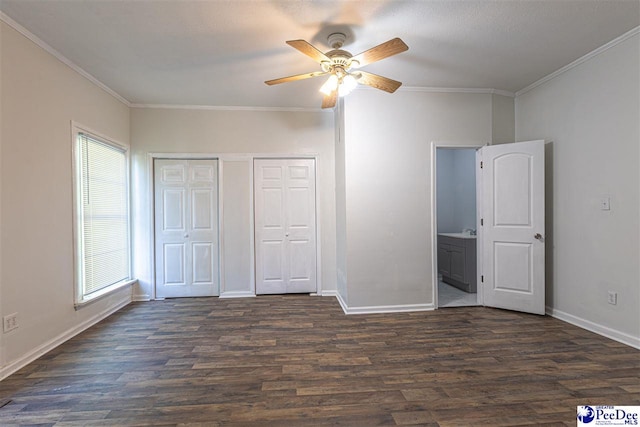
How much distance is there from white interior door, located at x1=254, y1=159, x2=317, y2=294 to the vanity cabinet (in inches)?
86.1

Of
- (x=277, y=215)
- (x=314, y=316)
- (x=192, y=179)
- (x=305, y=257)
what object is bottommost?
(x=314, y=316)

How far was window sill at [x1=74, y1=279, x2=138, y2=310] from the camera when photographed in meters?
3.13

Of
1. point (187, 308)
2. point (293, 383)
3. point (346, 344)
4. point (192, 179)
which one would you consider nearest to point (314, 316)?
point (346, 344)

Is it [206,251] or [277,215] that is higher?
[277,215]

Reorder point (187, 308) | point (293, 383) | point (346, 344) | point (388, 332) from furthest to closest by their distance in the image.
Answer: point (187, 308), point (388, 332), point (346, 344), point (293, 383)

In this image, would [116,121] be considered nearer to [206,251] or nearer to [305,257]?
[206,251]

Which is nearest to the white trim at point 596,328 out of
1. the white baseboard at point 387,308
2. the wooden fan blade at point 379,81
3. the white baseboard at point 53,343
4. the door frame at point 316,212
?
the white baseboard at point 387,308

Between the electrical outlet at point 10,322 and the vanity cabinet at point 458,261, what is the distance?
4.95m

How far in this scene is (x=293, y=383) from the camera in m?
2.17

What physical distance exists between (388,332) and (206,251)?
2706 millimetres

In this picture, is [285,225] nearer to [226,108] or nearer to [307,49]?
[226,108]

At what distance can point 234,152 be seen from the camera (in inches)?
172

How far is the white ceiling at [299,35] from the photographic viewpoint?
224 cm

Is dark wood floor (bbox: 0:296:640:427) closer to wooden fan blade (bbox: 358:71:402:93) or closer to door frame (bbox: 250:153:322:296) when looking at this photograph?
door frame (bbox: 250:153:322:296)
